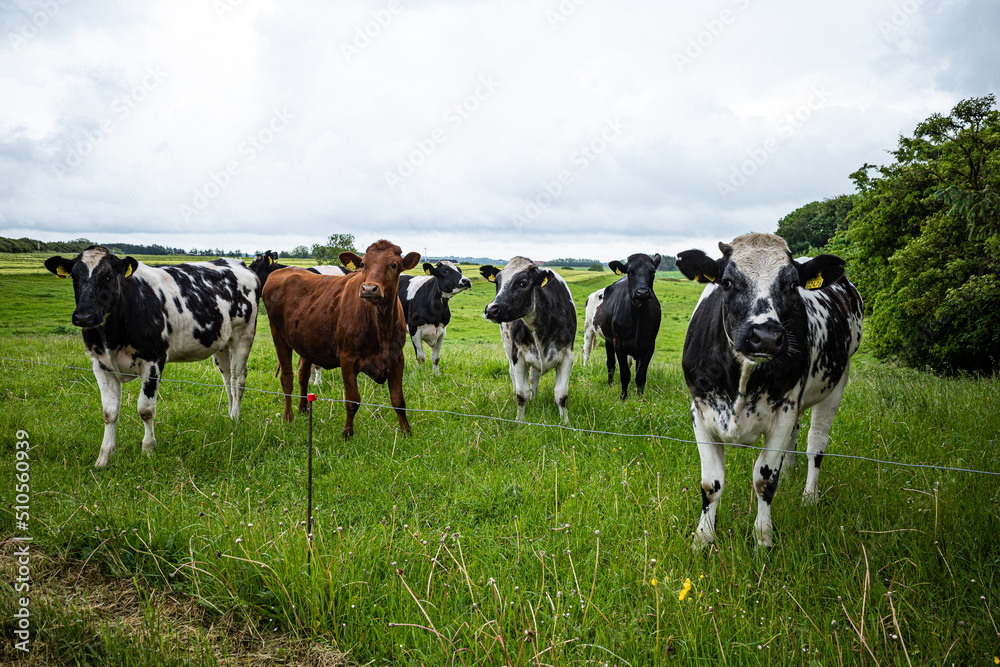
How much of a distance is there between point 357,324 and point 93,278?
2.61 meters

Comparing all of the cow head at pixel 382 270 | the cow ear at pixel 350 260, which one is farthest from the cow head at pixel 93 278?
the cow head at pixel 382 270

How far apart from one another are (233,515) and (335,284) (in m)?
3.87

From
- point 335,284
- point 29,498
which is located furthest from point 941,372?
point 29,498

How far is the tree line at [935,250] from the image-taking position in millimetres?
10211

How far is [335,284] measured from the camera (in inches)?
286

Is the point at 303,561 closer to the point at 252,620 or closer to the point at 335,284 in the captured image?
the point at 252,620

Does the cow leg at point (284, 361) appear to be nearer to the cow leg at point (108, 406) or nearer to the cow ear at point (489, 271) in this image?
the cow leg at point (108, 406)

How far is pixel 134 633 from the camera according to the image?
2844mm

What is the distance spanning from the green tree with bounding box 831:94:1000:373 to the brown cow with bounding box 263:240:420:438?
9076 millimetres

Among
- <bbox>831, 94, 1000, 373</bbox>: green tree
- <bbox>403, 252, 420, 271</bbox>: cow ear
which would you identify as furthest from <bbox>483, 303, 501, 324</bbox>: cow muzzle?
<bbox>831, 94, 1000, 373</bbox>: green tree

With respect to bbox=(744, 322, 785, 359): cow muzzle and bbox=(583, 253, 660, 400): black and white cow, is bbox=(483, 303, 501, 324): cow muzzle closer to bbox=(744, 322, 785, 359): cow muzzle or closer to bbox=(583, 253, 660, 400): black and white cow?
bbox=(583, 253, 660, 400): black and white cow

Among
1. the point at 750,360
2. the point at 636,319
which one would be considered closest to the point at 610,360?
the point at 636,319

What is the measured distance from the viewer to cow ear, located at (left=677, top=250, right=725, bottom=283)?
3.76 m

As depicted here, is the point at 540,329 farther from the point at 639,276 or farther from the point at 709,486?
the point at 709,486
